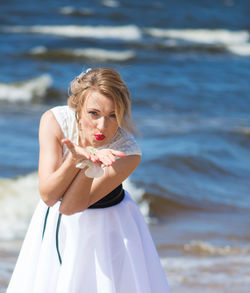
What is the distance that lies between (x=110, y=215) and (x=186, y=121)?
27.8ft

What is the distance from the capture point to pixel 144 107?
1227 cm

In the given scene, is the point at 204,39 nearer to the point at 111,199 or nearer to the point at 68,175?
the point at 111,199

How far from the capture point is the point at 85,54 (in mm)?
18875

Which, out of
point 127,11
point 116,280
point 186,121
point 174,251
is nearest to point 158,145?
point 186,121

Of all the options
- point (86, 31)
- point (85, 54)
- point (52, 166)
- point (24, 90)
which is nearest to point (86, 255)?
point (52, 166)

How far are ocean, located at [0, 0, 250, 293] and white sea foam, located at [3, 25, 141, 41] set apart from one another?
0.17ft

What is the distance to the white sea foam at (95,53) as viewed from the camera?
18281 mm

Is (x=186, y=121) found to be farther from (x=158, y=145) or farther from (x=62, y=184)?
(x=62, y=184)

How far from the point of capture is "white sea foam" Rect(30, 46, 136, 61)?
18281 mm

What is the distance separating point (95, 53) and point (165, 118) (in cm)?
858

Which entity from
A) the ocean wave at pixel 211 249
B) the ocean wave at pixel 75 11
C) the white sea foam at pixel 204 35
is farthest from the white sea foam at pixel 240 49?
the ocean wave at pixel 211 249

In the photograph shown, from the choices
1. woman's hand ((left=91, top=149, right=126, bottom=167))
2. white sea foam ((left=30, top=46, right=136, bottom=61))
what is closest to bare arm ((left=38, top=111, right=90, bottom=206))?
woman's hand ((left=91, top=149, right=126, bottom=167))

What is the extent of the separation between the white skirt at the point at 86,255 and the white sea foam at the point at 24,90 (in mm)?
10141

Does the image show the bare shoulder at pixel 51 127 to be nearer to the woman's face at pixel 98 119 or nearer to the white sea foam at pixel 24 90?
the woman's face at pixel 98 119
